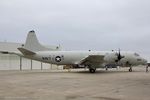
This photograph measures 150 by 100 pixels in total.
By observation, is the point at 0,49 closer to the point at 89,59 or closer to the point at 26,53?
the point at 26,53

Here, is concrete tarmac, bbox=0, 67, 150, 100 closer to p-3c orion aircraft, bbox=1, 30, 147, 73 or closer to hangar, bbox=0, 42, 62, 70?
p-3c orion aircraft, bbox=1, 30, 147, 73

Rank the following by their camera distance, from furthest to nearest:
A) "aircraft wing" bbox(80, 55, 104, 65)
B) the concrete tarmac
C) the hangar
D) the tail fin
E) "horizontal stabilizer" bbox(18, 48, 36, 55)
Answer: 1. the hangar
2. the tail fin
3. "horizontal stabilizer" bbox(18, 48, 36, 55)
4. "aircraft wing" bbox(80, 55, 104, 65)
5. the concrete tarmac

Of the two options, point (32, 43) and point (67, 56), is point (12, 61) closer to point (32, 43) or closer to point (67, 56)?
point (32, 43)

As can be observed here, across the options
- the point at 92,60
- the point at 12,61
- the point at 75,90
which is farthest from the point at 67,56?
the point at 12,61

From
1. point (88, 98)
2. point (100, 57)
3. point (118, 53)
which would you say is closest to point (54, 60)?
point (100, 57)

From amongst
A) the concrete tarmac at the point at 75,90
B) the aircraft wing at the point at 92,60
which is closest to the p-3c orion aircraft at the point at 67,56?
the aircraft wing at the point at 92,60

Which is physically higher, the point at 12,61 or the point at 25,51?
the point at 25,51

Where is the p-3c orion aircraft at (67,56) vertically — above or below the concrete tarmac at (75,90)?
above

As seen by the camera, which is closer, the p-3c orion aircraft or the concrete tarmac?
the concrete tarmac

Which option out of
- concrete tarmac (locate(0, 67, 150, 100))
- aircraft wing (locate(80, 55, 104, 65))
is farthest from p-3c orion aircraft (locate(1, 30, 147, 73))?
concrete tarmac (locate(0, 67, 150, 100))

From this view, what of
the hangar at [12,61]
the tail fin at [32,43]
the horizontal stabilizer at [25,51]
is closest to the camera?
the horizontal stabilizer at [25,51]

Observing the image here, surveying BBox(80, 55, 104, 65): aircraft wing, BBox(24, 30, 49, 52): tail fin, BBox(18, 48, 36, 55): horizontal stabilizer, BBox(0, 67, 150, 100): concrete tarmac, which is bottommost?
BBox(0, 67, 150, 100): concrete tarmac

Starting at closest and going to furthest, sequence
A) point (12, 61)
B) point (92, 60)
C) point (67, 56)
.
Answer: point (92, 60)
point (67, 56)
point (12, 61)

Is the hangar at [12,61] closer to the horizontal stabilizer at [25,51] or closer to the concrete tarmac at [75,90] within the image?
the horizontal stabilizer at [25,51]
